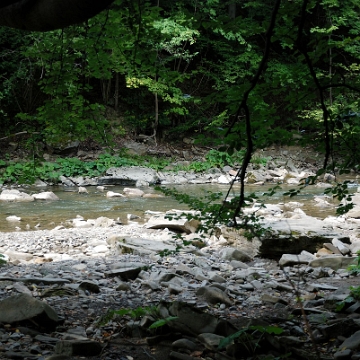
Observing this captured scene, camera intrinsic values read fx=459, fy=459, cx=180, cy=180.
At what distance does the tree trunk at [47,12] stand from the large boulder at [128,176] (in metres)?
13.7

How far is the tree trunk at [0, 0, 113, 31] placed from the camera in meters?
1.91

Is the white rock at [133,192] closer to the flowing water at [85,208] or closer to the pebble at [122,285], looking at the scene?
the flowing water at [85,208]

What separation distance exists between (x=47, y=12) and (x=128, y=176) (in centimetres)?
1429

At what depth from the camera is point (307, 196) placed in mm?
13281

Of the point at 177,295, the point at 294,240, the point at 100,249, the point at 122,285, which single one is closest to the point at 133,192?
the point at 100,249

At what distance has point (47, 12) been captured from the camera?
79.0 inches

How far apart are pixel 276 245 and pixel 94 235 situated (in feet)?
10.7

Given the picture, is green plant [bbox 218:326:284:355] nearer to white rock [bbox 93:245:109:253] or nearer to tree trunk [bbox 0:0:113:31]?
tree trunk [bbox 0:0:113:31]

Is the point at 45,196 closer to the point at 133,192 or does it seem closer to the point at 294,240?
the point at 133,192

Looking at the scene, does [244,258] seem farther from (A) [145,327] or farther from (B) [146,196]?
(B) [146,196]

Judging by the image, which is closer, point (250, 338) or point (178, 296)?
point (250, 338)

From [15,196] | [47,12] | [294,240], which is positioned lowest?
[15,196]

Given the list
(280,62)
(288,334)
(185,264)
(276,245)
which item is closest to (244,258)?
(276,245)

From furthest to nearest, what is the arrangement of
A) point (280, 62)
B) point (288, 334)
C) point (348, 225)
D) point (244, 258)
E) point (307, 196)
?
point (280, 62)
point (307, 196)
point (348, 225)
point (244, 258)
point (288, 334)
